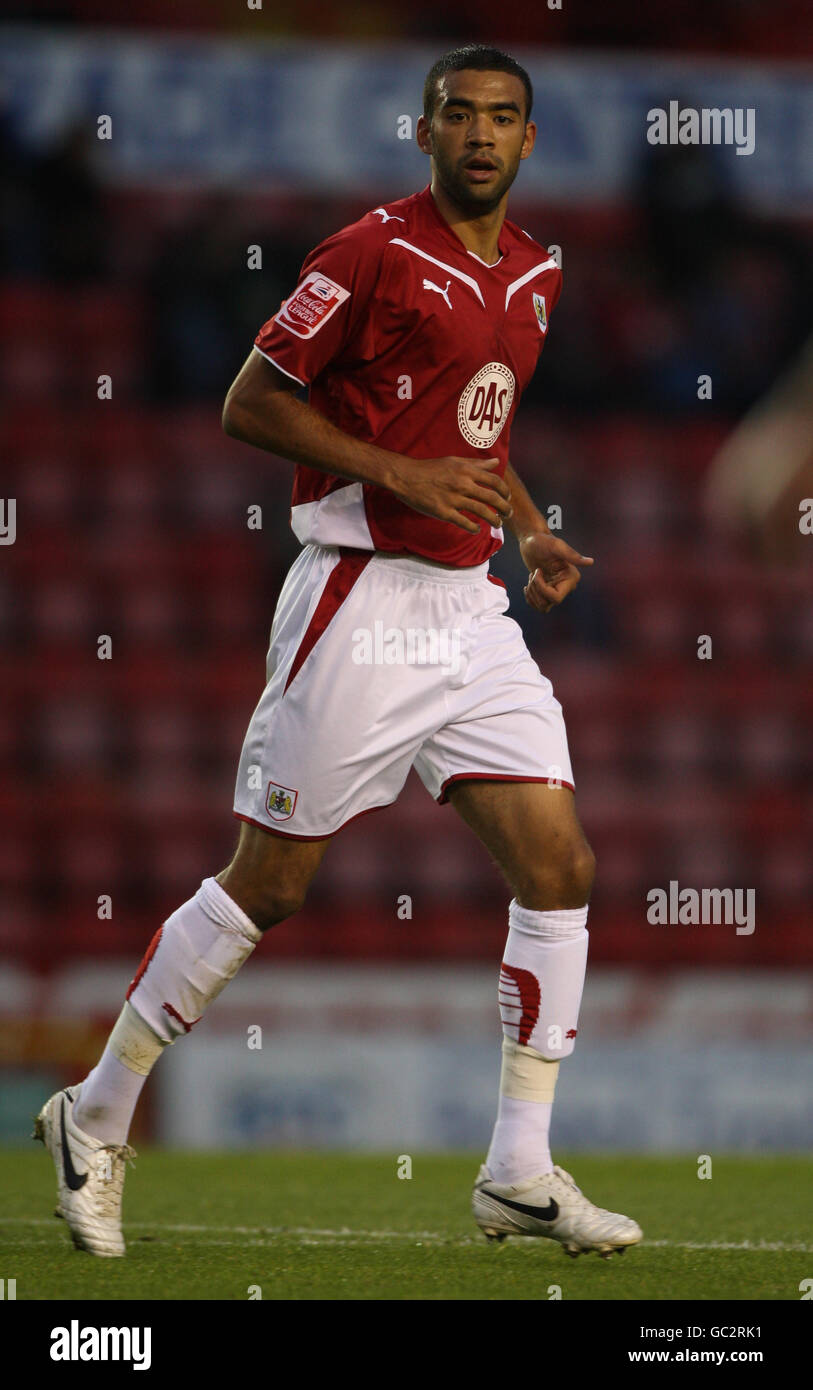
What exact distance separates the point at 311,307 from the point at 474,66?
22.6 inches

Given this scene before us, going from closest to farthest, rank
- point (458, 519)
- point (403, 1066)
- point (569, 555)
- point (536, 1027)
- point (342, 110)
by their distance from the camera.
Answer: point (458, 519) → point (536, 1027) → point (569, 555) → point (403, 1066) → point (342, 110)

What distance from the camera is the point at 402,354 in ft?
11.3

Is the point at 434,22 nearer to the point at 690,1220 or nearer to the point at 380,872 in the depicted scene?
the point at 380,872

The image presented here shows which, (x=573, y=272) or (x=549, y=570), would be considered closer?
(x=549, y=570)

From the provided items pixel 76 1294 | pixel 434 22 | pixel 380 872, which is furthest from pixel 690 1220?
pixel 434 22

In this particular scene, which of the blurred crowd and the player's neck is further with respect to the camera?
the blurred crowd

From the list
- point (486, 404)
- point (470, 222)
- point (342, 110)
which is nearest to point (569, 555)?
point (486, 404)

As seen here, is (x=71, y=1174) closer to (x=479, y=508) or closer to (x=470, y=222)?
(x=479, y=508)

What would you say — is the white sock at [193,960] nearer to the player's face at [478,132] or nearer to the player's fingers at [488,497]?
the player's fingers at [488,497]

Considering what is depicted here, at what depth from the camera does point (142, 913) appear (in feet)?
27.7

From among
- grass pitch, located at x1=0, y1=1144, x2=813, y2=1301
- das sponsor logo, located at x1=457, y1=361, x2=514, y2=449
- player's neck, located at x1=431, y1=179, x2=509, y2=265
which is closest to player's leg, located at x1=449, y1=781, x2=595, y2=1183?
grass pitch, located at x1=0, y1=1144, x2=813, y2=1301

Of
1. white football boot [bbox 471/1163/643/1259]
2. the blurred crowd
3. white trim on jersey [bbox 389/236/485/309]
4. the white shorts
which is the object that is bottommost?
white football boot [bbox 471/1163/643/1259]

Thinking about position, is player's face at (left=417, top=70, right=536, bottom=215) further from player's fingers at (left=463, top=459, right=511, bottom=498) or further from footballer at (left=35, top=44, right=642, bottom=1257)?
player's fingers at (left=463, top=459, right=511, bottom=498)

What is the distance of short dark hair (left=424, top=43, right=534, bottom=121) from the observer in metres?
3.43
